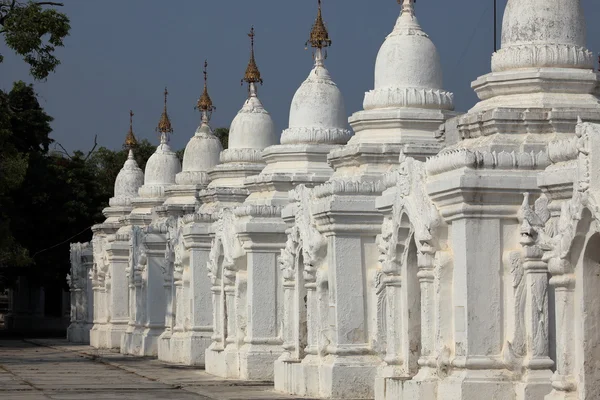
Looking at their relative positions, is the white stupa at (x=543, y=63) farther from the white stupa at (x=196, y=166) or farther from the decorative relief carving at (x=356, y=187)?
the white stupa at (x=196, y=166)

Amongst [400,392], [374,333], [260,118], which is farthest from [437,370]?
[260,118]

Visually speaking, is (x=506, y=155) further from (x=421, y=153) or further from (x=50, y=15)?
(x=50, y=15)

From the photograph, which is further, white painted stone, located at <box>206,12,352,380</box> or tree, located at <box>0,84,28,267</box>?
tree, located at <box>0,84,28,267</box>

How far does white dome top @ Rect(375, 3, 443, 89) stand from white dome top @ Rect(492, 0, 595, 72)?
424cm

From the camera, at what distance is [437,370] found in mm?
18281

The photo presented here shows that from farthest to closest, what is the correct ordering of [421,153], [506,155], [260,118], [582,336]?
1. [260,118]
2. [421,153]
3. [506,155]
4. [582,336]

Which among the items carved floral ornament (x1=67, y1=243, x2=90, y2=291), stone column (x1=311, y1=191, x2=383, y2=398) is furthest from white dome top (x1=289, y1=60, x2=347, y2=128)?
carved floral ornament (x1=67, y1=243, x2=90, y2=291)

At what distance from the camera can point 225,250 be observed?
2952cm

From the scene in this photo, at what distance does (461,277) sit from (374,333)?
4919 mm

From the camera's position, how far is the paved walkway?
82.2 feet

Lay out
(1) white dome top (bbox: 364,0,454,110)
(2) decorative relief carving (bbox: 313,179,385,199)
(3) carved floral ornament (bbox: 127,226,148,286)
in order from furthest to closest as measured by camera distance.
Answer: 1. (3) carved floral ornament (bbox: 127,226,148,286)
2. (1) white dome top (bbox: 364,0,454,110)
3. (2) decorative relief carving (bbox: 313,179,385,199)

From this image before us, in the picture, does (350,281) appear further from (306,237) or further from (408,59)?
(408,59)

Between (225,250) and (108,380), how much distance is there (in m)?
3.29

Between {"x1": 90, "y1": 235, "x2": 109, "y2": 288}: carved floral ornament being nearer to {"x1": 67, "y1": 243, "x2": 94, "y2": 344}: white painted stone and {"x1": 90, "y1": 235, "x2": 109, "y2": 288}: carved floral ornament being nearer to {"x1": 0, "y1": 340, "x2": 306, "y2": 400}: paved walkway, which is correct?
{"x1": 67, "y1": 243, "x2": 94, "y2": 344}: white painted stone
